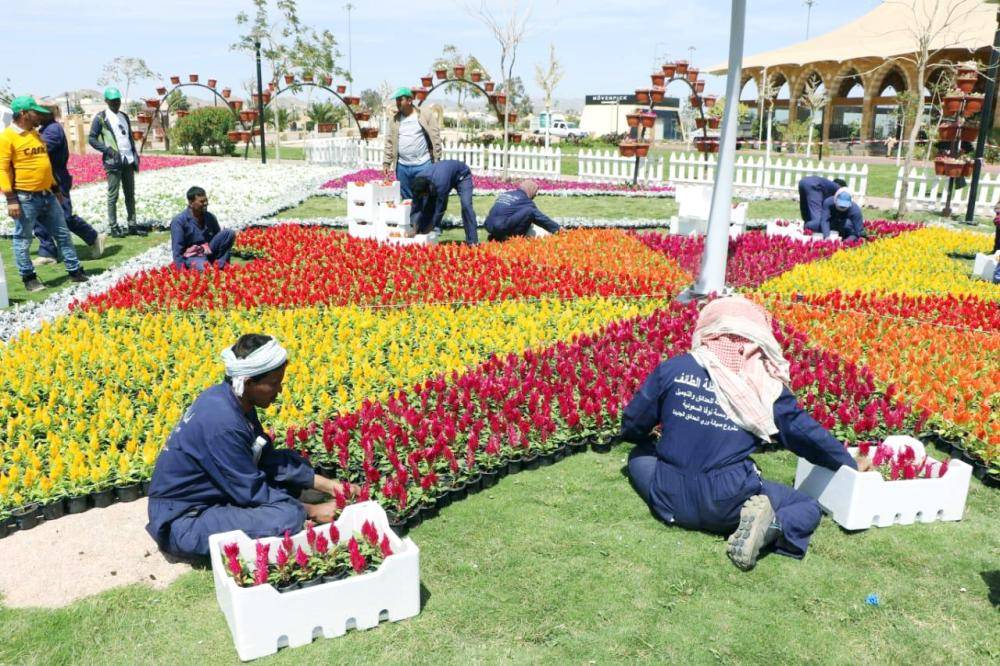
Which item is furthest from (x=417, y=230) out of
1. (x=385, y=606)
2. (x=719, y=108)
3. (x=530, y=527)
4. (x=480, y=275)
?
(x=719, y=108)

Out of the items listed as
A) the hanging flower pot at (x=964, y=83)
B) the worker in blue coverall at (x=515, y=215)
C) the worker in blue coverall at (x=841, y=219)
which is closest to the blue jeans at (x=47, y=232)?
the worker in blue coverall at (x=515, y=215)

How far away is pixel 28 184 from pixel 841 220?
36.2 feet

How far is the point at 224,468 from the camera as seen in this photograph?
147 inches

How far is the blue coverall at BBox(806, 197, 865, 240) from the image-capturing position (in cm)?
1191

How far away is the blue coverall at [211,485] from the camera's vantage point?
3.70m

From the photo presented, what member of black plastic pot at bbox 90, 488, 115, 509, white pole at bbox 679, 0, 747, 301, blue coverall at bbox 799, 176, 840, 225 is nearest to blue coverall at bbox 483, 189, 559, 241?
white pole at bbox 679, 0, 747, 301

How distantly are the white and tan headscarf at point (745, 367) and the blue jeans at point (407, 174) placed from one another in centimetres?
877

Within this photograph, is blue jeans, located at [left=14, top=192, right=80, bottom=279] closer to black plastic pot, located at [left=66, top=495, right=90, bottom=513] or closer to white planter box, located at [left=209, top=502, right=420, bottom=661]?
black plastic pot, located at [left=66, top=495, right=90, bottom=513]

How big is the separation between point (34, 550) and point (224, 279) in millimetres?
4917

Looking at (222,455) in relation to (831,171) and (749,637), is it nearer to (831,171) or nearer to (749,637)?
(749,637)

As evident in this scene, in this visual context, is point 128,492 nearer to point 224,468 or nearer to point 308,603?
point 224,468

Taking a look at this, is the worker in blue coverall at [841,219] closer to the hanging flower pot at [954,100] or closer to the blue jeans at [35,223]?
the hanging flower pot at [954,100]

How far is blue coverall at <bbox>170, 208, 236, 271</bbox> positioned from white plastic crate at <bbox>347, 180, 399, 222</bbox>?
9.68 feet

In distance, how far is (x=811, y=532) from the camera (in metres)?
4.13
